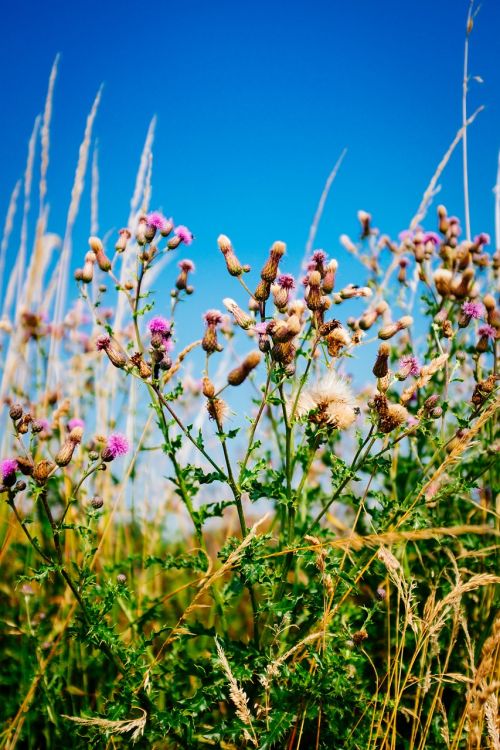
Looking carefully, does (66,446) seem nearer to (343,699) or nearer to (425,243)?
(343,699)

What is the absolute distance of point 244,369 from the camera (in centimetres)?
188

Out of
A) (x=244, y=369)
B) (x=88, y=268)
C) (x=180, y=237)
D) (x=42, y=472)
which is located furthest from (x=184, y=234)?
(x=42, y=472)

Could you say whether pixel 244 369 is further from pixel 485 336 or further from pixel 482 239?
pixel 482 239

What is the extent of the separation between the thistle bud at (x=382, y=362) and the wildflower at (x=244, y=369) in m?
0.38

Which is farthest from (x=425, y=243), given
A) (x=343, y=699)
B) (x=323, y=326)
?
(x=343, y=699)

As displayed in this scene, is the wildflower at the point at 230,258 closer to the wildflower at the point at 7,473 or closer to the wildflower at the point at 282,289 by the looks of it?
the wildflower at the point at 282,289

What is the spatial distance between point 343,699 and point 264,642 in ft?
1.18

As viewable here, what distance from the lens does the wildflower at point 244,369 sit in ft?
6.09

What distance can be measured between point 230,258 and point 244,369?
465 mm

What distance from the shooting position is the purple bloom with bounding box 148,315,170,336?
→ 1994mm

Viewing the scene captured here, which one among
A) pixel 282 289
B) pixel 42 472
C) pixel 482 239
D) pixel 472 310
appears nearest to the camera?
pixel 42 472

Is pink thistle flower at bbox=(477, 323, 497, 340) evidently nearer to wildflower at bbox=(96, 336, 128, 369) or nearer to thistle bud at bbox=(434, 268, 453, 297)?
thistle bud at bbox=(434, 268, 453, 297)

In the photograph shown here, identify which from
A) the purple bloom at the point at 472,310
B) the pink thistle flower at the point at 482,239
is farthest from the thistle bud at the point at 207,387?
the pink thistle flower at the point at 482,239

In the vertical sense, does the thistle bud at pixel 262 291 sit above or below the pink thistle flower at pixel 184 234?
below
